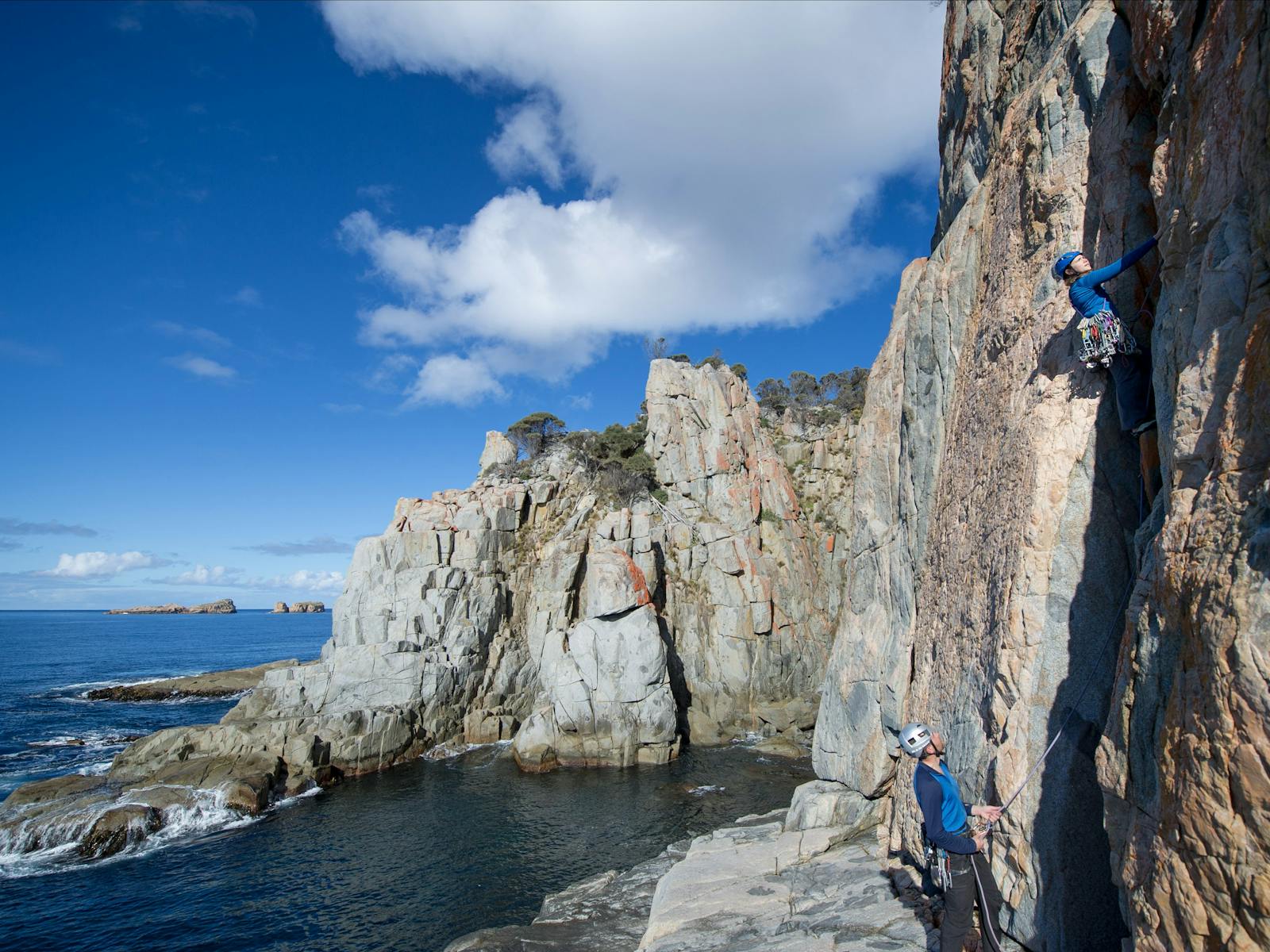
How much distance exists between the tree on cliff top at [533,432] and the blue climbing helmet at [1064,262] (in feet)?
213

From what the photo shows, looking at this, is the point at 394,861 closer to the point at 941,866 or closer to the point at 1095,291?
the point at 941,866

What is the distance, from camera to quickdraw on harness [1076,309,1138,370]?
8203 mm

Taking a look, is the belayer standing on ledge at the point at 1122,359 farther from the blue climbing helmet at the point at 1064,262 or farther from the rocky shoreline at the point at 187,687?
the rocky shoreline at the point at 187,687

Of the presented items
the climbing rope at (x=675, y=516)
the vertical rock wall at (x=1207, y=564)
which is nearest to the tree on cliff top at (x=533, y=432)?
the climbing rope at (x=675, y=516)

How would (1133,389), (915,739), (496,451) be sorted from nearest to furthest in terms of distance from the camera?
(1133,389) → (915,739) → (496,451)

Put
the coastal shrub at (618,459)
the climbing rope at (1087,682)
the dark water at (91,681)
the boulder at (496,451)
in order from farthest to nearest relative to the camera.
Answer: the boulder at (496,451) < the coastal shrub at (618,459) < the dark water at (91,681) < the climbing rope at (1087,682)

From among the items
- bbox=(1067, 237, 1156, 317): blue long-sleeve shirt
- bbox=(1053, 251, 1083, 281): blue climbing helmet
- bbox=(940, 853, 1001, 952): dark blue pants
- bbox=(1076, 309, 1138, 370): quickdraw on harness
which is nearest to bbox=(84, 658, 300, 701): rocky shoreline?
bbox=(940, 853, 1001, 952): dark blue pants

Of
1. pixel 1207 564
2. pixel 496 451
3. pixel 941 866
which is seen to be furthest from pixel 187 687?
pixel 1207 564

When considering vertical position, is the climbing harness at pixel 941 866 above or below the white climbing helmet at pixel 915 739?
below

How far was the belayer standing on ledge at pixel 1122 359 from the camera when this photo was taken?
315 inches

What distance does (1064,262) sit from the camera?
9.00 metres

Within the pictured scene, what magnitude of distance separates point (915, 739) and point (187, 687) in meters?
77.3

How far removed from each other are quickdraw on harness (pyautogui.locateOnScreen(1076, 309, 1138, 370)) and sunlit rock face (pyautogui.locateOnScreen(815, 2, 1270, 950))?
0.65m

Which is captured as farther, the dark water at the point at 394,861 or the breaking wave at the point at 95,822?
the breaking wave at the point at 95,822
